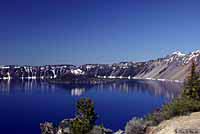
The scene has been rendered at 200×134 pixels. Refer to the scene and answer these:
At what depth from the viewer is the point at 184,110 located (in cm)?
3017

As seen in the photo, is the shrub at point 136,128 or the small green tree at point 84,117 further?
the small green tree at point 84,117

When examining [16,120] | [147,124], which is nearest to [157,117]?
[147,124]

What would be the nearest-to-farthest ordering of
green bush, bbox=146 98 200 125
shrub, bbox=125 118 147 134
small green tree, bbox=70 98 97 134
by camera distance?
shrub, bbox=125 118 147 134 → green bush, bbox=146 98 200 125 → small green tree, bbox=70 98 97 134

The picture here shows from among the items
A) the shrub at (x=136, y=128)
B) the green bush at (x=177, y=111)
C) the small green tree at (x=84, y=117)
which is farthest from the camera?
the small green tree at (x=84, y=117)

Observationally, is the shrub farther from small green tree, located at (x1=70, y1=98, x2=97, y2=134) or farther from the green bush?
small green tree, located at (x1=70, y1=98, x2=97, y2=134)

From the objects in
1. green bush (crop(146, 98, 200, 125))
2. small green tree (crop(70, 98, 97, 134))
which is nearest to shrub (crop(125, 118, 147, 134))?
green bush (crop(146, 98, 200, 125))

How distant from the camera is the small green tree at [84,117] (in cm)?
3762

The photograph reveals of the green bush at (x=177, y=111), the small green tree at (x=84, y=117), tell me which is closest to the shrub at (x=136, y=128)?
the green bush at (x=177, y=111)

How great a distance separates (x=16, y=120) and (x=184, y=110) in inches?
2195

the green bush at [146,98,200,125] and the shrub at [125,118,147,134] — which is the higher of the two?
the green bush at [146,98,200,125]

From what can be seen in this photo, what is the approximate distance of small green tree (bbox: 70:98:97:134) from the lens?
37.6m

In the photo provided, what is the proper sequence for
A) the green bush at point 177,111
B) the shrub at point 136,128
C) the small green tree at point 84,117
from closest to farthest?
the shrub at point 136,128 < the green bush at point 177,111 < the small green tree at point 84,117

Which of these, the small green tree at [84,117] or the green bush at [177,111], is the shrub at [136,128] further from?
the small green tree at [84,117]

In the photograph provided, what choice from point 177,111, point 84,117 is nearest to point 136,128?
point 177,111
